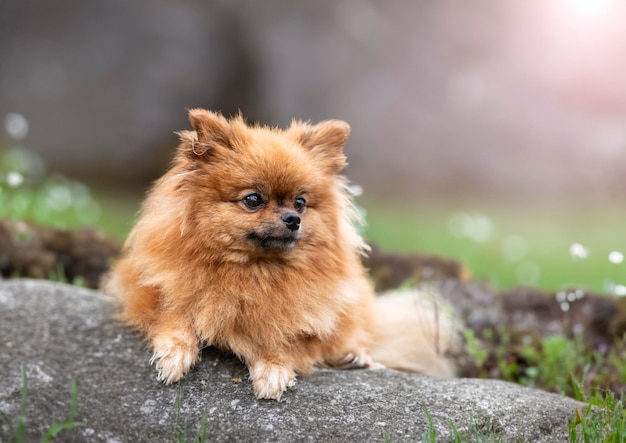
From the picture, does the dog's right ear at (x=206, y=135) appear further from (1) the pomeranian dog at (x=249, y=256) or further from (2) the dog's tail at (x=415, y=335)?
(2) the dog's tail at (x=415, y=335)

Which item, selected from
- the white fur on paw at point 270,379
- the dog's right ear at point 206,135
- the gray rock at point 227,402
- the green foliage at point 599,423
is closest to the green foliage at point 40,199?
the gray rock at point 227,402

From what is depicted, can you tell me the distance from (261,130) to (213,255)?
32.3 inches

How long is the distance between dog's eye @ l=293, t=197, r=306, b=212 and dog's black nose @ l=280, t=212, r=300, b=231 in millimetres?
206

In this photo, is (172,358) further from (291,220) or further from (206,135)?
(206,135)

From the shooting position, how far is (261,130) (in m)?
4.23

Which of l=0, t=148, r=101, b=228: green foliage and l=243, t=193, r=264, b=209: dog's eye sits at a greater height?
l=243, t=193, r=264, b=209: dog's eye

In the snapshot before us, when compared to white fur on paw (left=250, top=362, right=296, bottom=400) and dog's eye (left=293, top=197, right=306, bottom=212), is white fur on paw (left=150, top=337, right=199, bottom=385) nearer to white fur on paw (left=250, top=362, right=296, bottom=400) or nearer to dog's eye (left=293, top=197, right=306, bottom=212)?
white fur on paw (left=250, top=362, right=296, bottom=400)

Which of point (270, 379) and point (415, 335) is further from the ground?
point (415, 335)

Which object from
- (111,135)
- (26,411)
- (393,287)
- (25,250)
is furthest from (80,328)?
(111,135)

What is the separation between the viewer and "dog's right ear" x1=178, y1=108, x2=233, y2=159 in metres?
3.90

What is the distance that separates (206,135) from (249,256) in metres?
0.71

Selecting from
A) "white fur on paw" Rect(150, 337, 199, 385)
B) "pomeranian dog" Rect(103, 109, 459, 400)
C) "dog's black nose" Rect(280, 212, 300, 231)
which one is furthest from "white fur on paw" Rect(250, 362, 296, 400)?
Result: "dog's black nose" Rect(280, 212, 300, 231)

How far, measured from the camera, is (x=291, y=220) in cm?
380

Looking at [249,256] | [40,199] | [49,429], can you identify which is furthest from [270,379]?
[40,199]
